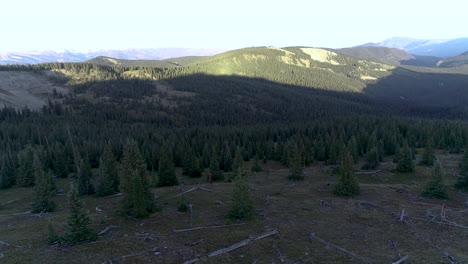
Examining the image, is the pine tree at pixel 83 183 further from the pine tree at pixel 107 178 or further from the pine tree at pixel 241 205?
the pine tree at pixel 241 205

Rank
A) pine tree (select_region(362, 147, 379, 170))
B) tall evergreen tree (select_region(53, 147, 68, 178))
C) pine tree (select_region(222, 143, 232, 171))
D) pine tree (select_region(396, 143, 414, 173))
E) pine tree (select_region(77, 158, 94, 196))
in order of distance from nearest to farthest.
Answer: pine tree (select_region(77, 158, 94, 196)) → pine tree (select_region(396, 143, 414, 173)) → pine tree (select_region(362, 147, 379, 170)) → tall evergreen tree (select_region(53, 147, 68, 178)) → pine tree (select_region(222, 143, 232, 171))

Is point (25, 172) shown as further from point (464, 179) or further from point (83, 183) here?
point (464, 179)

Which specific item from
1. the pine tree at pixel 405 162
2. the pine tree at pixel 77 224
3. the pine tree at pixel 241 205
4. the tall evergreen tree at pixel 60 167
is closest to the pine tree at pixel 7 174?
the tall evergreen tree at pixel 60 167

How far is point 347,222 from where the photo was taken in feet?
106

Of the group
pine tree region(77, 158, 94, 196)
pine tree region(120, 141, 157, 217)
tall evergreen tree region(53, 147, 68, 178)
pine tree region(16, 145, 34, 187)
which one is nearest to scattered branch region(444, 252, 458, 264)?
pine tree region(120, 141, 157, 217)

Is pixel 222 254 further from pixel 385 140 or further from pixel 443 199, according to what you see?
pixel 385 140

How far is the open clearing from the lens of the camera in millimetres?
25656

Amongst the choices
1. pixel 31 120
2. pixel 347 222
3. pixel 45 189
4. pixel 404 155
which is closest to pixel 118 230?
pixel 45 189

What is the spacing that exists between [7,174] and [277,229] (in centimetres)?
6093

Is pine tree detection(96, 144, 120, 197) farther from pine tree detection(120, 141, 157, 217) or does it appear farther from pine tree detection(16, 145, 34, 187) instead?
pine tree detection(16, 145, 34, 187)

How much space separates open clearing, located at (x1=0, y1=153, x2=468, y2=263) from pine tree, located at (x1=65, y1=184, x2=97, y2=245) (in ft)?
2.91

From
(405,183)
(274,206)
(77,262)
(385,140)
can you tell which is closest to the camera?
(77,262)

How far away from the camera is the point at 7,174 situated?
211ft

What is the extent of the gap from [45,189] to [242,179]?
1059 inches
